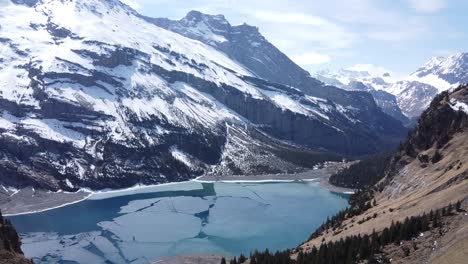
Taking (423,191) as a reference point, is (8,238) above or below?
below

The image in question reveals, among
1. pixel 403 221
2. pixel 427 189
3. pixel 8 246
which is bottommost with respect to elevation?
pixel 8 246

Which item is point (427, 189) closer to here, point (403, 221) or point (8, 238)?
point (403, 221)

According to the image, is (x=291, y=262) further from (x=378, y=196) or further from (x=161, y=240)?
(x=161, y=240)

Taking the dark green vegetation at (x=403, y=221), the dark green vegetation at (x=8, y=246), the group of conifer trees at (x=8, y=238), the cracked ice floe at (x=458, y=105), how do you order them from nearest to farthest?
1. the dark green vegetation at (x=8, y=246)
2. the group of conifer trees at (x=8, y=238)
3. the dark green vegetation at (x=403, y=221)
4. the cracked ice floe at (x=458, y=105)

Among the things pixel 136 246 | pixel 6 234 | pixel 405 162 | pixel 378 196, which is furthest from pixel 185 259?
pixel 6 234

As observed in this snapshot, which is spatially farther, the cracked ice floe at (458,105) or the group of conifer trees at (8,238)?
the cracked ice floe at (458,105)

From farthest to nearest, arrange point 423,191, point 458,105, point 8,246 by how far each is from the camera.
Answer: point 458,105 → point 423,191 → point 8,246

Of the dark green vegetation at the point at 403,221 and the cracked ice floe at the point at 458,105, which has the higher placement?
the cracked ice floe at the point at 458,105

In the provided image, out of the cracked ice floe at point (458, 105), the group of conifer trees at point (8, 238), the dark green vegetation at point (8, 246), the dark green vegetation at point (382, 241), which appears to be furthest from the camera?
the cracked ice floe at point (458, 105)

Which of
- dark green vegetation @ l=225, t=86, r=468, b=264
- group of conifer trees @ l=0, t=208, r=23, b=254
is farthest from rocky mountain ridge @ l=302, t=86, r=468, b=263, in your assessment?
group of conifer trees @ l=0, t=208, r=23, b=254

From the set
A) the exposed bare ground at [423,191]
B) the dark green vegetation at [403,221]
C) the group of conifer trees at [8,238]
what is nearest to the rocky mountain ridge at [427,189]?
the exposed bare ground at [423,191]

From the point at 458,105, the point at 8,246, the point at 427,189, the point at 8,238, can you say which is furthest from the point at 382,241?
the point at 458,105

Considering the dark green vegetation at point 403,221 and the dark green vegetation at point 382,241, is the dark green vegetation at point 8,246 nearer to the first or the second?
the dark green vegetation at point 382,241
